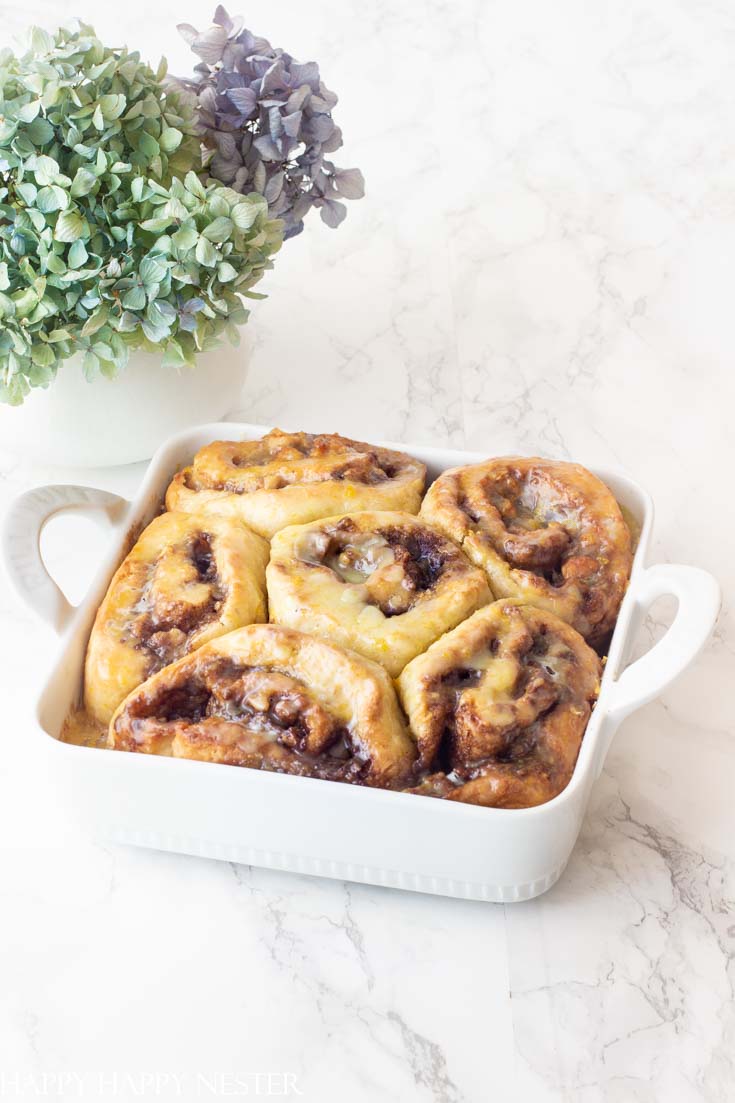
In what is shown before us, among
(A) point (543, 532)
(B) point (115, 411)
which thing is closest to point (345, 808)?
(A) point (543, 532)

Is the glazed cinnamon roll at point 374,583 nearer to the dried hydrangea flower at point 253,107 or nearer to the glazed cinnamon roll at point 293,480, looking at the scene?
the glazed cinnamon roll at point 293,480

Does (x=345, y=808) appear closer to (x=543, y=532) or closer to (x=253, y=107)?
(x=543, y=532)

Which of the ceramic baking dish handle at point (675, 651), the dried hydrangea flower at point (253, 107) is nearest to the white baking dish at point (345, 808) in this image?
the ceramic baking dish handle at point (675, 651)

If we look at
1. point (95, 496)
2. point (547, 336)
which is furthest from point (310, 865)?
point (547, 336)

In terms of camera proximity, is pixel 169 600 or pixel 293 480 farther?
pixel 293 480

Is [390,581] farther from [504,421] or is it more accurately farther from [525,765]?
[504,421]
